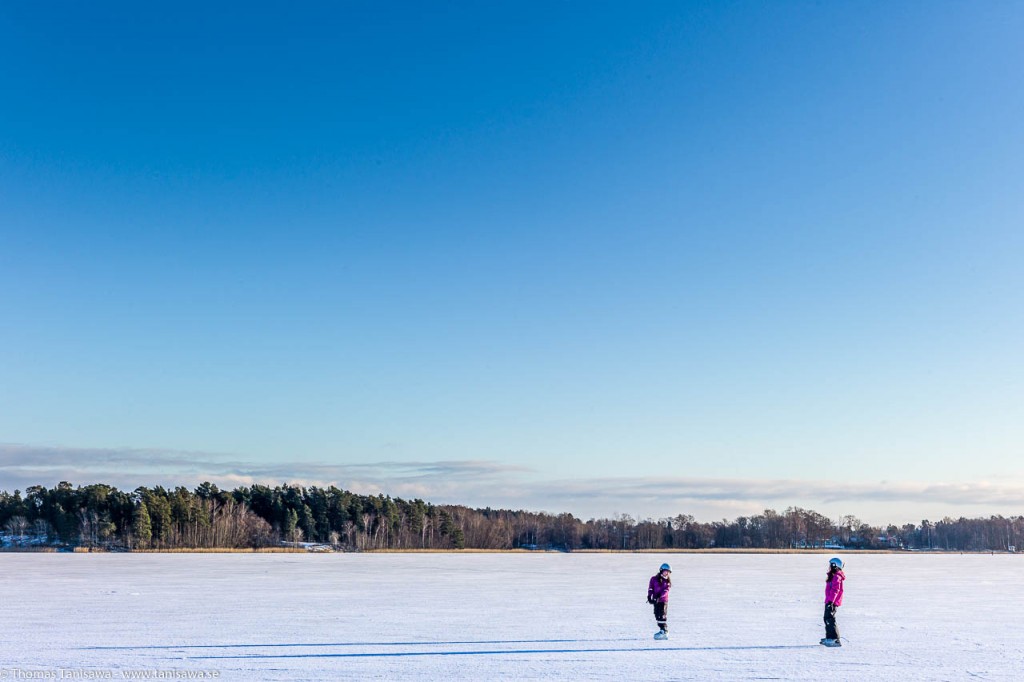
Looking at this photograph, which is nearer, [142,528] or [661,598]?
[661,598]

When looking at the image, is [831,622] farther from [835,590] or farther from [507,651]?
[507,651]

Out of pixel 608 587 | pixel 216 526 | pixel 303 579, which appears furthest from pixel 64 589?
pixel 216 526

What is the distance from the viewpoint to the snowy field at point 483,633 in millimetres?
12859

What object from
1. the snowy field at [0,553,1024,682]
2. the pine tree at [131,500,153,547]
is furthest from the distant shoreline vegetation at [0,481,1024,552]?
the snowy field at [0,553,1024,682]

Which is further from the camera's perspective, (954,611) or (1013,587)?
(1013,587)

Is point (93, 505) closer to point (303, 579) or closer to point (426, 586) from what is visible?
point (303, 579)

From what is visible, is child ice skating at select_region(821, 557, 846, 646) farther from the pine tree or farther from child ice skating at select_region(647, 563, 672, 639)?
the pine tree

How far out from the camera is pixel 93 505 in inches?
3841

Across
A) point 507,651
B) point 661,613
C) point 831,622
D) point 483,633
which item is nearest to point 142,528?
point 483,633

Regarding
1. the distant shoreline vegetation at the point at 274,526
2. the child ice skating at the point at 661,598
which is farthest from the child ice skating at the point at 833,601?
the distant shoreline vegetation at the point at 274,526

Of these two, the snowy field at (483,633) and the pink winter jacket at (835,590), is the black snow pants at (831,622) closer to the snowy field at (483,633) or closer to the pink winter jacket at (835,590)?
the pink winter jacket at (835,590)

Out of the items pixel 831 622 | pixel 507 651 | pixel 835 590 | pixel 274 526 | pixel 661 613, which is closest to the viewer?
pixel 507 651

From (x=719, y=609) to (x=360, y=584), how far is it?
48.4ft

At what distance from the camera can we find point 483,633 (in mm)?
17234
